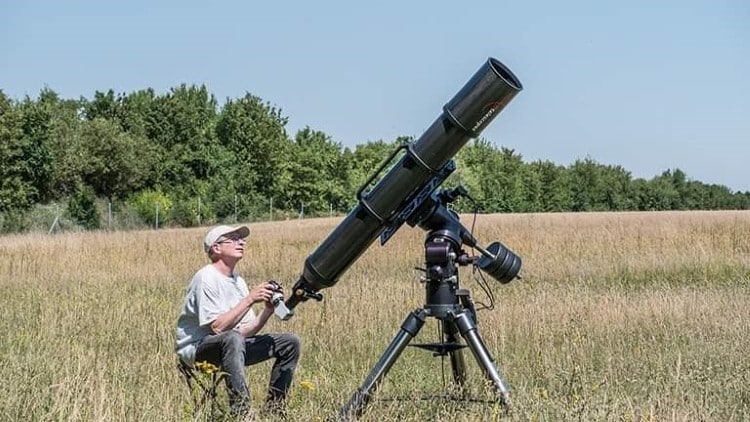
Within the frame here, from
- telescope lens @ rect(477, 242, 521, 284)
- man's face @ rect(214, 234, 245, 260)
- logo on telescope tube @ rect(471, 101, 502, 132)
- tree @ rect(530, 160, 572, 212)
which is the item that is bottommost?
man's face @ rect(214, 234, 245, 260)

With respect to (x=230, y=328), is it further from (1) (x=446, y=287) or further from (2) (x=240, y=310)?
(1) (x=446, y=287)

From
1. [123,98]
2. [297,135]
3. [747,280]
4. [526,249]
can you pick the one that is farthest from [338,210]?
[747,280]

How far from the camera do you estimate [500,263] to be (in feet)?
15.7

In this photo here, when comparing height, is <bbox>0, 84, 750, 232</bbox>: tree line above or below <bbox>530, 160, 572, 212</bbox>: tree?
below

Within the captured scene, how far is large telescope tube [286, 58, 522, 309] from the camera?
174 inches

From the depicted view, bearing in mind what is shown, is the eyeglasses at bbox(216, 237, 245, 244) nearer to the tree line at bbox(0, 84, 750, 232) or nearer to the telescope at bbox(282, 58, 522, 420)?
the telescope at bbox(282, 58, 522, 420)

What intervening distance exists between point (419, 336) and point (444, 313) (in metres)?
3.87

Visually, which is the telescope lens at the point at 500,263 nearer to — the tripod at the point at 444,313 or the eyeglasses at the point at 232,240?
the tripod at the point at 444,313

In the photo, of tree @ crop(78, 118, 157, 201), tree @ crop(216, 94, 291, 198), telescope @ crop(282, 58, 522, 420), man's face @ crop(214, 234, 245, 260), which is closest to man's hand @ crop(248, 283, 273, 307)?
telescope @ crop(282, 58, 522, 420)

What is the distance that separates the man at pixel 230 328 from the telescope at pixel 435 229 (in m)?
0.41

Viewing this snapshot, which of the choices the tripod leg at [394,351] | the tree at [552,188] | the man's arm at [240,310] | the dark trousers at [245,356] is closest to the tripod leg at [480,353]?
the tripod leg at [394,351]

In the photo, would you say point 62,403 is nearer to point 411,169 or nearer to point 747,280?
point 411,169

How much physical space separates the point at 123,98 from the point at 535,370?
61094 millimetres

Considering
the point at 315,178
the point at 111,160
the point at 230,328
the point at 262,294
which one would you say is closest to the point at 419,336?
the point at 230,328
